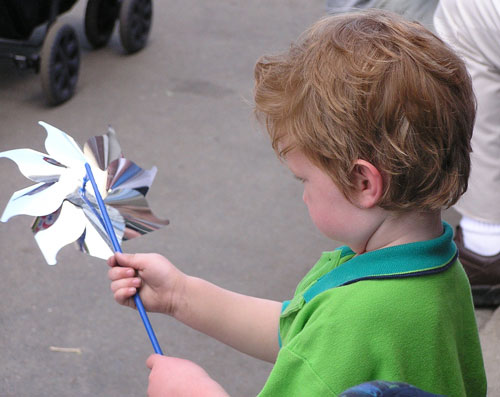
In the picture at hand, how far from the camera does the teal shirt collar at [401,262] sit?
1.21m

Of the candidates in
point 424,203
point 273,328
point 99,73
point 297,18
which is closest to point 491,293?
point 273,328

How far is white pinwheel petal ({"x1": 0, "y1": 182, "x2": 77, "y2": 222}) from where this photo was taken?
58.7 inches

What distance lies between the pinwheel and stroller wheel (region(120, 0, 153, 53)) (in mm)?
3222

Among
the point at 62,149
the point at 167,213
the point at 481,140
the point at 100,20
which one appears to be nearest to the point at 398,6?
the point at 481,140

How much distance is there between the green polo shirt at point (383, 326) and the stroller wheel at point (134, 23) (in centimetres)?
369

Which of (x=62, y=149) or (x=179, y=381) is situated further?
(x=62, y=149)

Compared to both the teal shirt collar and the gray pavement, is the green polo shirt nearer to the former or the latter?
the teal shirt collar

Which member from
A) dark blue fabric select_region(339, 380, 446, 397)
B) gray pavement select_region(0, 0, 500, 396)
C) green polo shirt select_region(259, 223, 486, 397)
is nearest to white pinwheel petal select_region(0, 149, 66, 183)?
green polo shirt select_region(259, 223, 486, 397)

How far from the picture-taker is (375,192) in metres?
1.21

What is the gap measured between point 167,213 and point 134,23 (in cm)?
190

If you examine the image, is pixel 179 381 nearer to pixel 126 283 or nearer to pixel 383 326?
pixel 126 283

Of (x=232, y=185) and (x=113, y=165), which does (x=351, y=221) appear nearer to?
(x=113, y=165)

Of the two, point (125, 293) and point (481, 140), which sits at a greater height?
point (125, 293)

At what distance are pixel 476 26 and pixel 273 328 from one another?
1.33m
